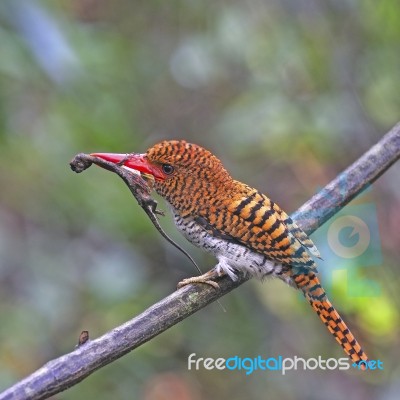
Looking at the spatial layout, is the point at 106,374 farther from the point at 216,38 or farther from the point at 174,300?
the point at 216,38

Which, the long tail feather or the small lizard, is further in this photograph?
the long tail feather

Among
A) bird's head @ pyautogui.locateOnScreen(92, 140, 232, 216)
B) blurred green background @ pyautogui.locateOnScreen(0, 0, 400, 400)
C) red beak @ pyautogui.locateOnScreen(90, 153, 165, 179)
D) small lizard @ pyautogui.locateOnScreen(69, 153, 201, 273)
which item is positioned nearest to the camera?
small lizard @ pyautogui.locateOnScreen(69, 153, 201, 273)

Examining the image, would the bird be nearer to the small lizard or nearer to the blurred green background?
the small lizard

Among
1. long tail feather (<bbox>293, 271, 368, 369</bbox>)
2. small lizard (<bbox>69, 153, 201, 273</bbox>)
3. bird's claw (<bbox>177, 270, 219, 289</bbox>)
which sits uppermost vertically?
small lizard (<bbox>69, 153, 201, 273</bbox>)

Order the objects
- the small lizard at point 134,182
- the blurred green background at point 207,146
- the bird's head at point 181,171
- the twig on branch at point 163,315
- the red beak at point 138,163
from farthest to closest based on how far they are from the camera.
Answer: the blurred green background at point 207,146, the bird's head at point 181,171, the red beak at point 138,163, the small lizard at point 134,182, the twig on branch at point 163,315

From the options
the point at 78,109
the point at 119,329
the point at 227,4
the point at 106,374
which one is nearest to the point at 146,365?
the point at 106,374

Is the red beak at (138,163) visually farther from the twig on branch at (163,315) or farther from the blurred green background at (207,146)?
the blurred green background at (207,146)

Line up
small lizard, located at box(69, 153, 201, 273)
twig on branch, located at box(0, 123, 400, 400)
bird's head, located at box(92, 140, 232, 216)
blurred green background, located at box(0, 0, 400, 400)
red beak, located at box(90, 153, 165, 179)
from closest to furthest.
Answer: twig on branch, located at box(0, 123, 400, 400), small lizard, located at box(69, 153, 201, 273), red beak, located at box(90, 153, 165, 179), bird's head, located at box(92, 140, 232, 216), blurred green background, located at box(0, 0, 400, 400)

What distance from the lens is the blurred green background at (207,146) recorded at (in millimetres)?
2971

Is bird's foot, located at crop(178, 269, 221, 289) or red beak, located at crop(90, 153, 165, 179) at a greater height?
red beak, located at crop(90, 153, 165, 179)

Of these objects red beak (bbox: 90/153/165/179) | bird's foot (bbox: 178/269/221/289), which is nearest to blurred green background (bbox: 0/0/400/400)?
red beak (bbox: 90/153/165/179)

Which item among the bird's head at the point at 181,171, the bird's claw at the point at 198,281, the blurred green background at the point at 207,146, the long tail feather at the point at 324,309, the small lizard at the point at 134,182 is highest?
the blurred green background at the point at 207,146

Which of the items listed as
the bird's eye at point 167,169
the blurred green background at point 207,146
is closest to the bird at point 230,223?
the bird's eye at point 167,169

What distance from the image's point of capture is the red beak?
180cm
